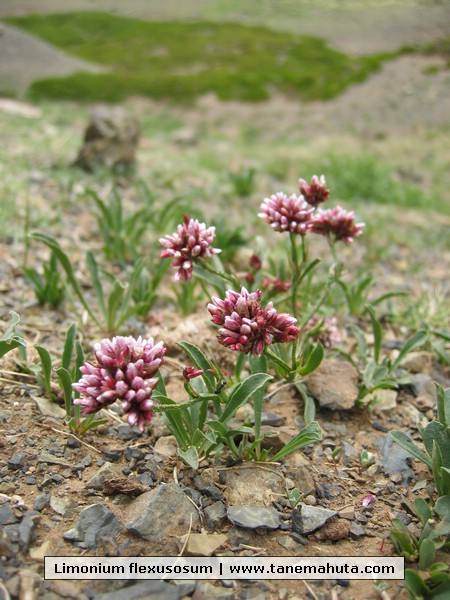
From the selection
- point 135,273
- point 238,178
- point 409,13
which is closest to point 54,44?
point 409,13

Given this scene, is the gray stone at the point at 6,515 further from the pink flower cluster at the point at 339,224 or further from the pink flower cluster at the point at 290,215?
the pink flower cluster at the point at 339,224

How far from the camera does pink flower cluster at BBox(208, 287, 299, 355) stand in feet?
6.85

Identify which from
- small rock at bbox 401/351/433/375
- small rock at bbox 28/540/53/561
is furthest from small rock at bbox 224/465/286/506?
small rock at bbox 401/351/433/375

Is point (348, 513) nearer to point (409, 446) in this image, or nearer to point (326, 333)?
point (409, 446)

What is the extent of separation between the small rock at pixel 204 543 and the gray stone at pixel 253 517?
9 cm

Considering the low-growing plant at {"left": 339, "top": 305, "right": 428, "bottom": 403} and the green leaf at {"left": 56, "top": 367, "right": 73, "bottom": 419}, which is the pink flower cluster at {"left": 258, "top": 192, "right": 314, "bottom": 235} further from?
the green leaf at {"left": 56, "top": 367, "right": 73, "bottom": 419}

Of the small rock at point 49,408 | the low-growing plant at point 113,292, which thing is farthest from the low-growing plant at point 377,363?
the small rock at point 49,408

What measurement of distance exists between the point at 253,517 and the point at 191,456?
0.35 meters

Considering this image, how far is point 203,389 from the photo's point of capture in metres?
2.60

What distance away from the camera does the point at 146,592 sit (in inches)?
71.8

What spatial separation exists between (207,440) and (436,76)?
26.9 m

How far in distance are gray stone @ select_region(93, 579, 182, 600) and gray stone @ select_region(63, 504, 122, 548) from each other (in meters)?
0.22

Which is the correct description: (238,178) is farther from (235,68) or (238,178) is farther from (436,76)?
(235,68)

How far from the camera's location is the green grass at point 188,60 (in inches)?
981
